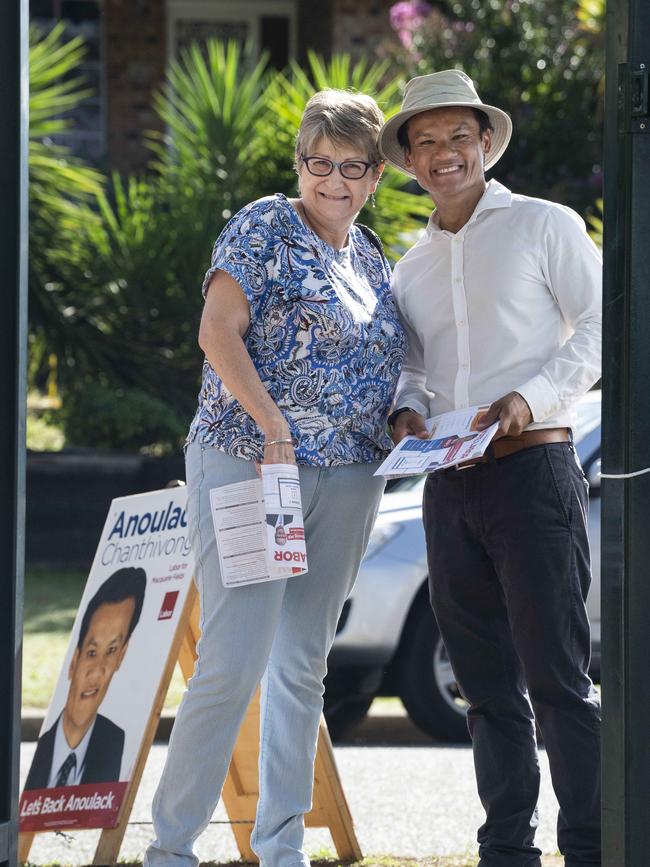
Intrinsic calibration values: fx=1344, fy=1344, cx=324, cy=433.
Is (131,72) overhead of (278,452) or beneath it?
overhead

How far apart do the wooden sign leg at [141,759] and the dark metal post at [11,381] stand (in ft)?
4.65

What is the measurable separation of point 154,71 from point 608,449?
1455cm

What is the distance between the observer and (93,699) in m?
4.37

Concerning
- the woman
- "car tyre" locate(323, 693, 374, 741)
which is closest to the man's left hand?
the woman

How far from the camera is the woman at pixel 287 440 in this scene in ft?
11.1

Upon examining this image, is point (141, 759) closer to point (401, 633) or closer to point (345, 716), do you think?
point (401, 633)

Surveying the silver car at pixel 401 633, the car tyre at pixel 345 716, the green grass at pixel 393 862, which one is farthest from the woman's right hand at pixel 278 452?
the car tyre at pixel 345 716

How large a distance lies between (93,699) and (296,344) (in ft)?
5.24

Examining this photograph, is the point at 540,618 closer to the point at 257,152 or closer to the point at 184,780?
the point at 184,780

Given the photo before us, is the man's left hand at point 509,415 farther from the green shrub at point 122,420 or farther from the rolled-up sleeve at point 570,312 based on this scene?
the green shrub at point 122,420

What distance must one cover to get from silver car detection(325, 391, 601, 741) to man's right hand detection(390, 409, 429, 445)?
270 cm

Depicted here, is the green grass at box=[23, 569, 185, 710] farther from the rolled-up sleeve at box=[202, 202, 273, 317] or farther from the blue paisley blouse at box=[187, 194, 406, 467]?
the rolled-up sleeve at box=[202, 202, 273, 317]

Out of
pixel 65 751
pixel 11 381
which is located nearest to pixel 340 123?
pixel 11 381

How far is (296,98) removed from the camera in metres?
10.8
